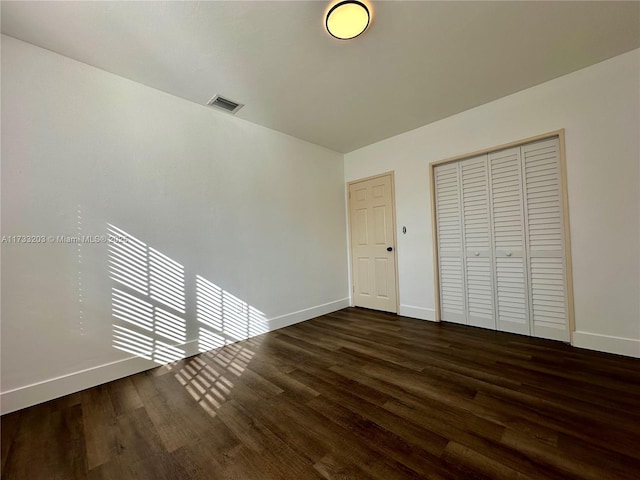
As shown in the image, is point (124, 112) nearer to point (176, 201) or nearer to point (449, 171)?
point (176, 201)

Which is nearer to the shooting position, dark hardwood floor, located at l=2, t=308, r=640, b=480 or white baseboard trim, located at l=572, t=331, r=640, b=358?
dark hardwood floor, located at l=2, t=308, r=640, b=480

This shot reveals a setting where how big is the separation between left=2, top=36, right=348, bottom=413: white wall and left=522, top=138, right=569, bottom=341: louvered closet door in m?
2.96

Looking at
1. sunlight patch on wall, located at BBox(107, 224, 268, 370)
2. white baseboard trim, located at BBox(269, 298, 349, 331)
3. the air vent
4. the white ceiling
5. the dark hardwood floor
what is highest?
the white ceiling

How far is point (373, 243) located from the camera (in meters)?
4.10

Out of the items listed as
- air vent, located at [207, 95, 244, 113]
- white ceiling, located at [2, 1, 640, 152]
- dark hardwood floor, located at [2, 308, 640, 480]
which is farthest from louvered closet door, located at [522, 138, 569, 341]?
air vent, located at [207, 95, 244, 113]

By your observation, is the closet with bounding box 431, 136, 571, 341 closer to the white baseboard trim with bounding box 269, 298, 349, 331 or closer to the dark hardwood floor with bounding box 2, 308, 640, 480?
the dark hardwood floor with bounding box 2, 308, 640, 480

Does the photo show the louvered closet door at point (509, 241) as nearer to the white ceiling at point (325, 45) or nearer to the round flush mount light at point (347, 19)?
the white ceiling at point (325, 45)

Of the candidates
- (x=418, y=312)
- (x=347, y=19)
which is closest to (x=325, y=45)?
(x=347, y=19)

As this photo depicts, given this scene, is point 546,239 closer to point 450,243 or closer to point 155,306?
point 450,243

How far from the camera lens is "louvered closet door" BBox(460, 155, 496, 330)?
3.04 meters

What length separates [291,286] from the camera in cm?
358

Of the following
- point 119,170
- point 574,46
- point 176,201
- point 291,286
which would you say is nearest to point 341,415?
point 291,286

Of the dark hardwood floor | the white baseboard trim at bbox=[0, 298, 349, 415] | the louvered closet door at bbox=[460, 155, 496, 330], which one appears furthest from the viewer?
the louvered closet door at bbox=[460, 155, 496, 330]

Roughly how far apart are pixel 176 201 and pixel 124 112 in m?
0.90
